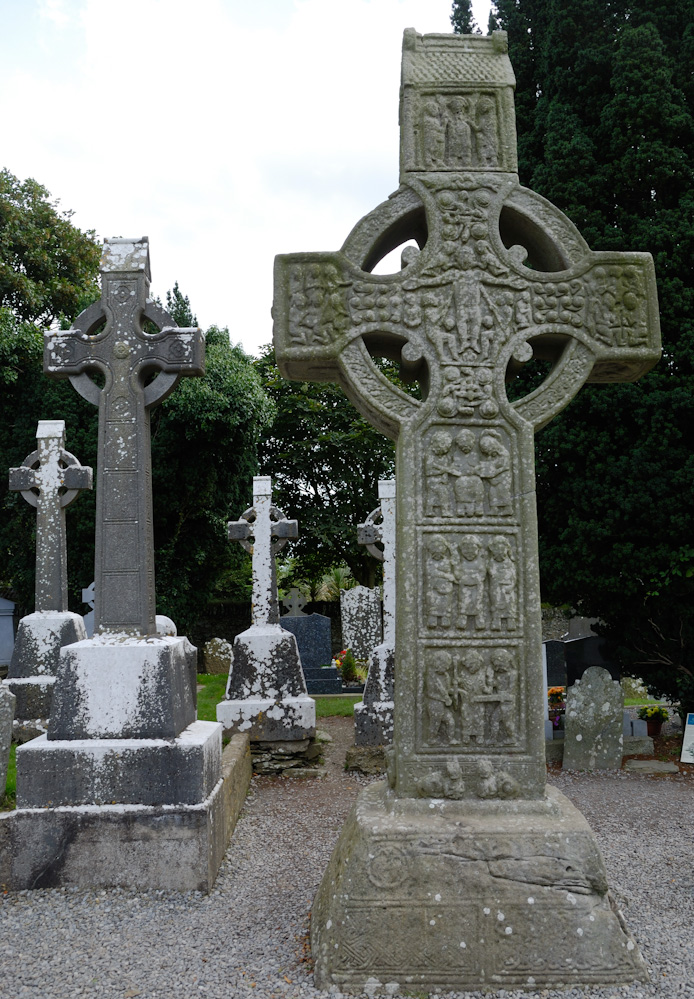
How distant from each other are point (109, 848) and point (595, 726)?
543 cm

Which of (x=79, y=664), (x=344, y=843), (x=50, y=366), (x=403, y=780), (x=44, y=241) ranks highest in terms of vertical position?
(x=44, y=241)

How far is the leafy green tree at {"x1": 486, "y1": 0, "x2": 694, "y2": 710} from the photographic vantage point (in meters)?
7.91

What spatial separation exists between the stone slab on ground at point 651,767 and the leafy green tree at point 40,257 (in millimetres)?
14552

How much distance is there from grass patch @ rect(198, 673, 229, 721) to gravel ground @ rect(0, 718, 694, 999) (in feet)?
15.8

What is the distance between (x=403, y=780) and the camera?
3113 millimetres

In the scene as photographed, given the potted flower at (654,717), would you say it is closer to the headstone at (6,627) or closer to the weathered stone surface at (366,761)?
the weathered stone surface at (366,761)

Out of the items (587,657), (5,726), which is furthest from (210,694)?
(5,726)

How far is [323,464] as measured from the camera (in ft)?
70.7

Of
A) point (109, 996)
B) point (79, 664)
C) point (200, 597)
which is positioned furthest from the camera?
point (200, 597)

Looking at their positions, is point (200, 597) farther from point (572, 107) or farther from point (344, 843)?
point (344, 843)

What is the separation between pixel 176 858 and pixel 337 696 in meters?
10.0

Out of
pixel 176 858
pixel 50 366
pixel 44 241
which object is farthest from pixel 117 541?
pixel 44 241

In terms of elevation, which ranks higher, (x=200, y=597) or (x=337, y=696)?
(x=200, y=597)

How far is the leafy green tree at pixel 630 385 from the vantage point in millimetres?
7910
